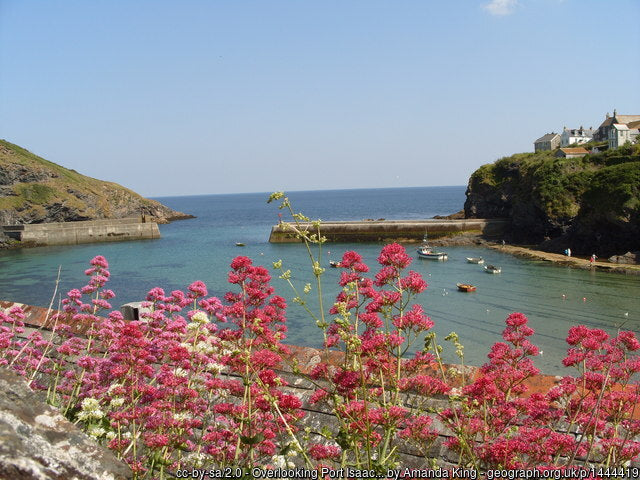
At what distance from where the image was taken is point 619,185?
55.1 meters

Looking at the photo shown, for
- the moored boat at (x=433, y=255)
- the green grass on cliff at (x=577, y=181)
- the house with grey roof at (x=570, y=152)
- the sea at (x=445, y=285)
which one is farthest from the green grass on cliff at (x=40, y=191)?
the house with grey roof at (x=570, y=152)

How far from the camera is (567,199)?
6334 cm

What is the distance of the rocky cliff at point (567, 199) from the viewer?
2095 inches

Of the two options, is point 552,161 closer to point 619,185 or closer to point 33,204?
point 619,185

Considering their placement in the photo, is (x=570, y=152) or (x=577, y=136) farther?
(x=577, y=136)

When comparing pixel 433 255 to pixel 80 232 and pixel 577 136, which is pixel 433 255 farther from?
pixel 577 136

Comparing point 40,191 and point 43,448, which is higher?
point 40,191

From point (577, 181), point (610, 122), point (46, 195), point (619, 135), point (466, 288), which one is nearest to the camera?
point (466, 288)

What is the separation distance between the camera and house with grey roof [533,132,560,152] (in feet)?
380

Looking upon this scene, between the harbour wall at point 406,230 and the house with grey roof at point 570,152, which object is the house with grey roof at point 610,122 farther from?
the harbour wall at point 406,230

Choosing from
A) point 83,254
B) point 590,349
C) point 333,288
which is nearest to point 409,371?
point 590,349

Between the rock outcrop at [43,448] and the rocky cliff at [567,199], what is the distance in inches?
2255

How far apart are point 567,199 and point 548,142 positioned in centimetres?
5943

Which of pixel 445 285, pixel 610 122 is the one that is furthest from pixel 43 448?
pixel 610 122
